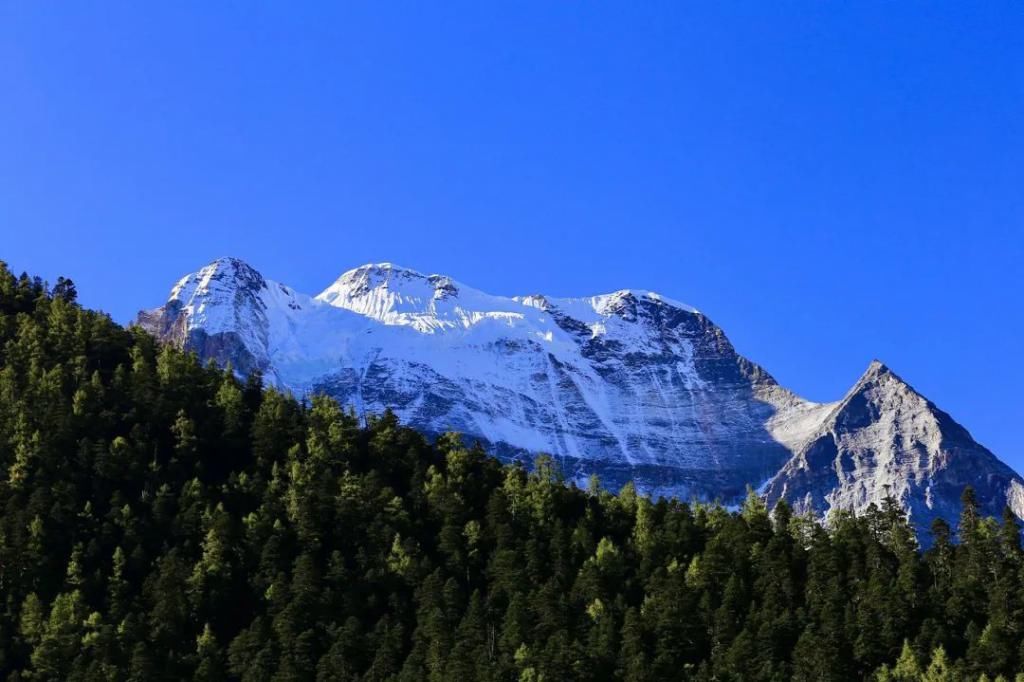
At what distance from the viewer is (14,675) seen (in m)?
191

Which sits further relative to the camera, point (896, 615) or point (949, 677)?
point (896, 615)

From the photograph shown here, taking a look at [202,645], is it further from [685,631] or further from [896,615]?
[896,615]

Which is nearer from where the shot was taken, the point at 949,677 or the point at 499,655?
the point at 949,677

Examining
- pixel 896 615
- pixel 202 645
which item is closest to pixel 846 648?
pixel 896 615

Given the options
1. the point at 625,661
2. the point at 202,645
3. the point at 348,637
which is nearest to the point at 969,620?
the point at 625,661

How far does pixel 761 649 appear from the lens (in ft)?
615

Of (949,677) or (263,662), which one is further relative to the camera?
(263,662)

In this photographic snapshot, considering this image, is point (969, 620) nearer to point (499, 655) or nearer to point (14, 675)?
point (499, 655)

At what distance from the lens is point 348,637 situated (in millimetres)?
197875

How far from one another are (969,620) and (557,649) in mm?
54247

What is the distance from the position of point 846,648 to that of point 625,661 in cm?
2723

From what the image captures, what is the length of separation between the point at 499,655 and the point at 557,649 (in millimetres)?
8790

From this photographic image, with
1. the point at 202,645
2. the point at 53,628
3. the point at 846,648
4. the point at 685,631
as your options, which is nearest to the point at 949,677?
the point at 846,648

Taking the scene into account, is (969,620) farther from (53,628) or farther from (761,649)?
(53,628)
